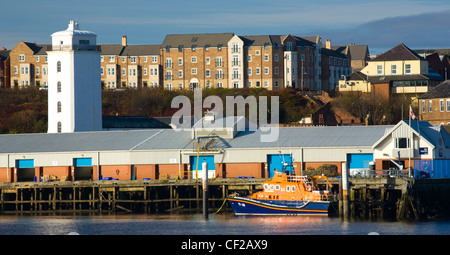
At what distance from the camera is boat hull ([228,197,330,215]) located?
54.1 m

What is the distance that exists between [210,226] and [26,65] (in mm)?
90073

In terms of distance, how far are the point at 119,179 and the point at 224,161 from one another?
28.6 ft

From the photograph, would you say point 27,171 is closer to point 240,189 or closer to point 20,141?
point 20,141

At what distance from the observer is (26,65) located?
133750mm

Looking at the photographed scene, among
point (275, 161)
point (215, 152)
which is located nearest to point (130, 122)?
point (215, 152)

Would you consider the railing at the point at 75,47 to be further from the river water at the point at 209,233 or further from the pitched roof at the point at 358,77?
the pitched roof at the point at 358,77

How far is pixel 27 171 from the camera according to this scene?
71750 millimetres

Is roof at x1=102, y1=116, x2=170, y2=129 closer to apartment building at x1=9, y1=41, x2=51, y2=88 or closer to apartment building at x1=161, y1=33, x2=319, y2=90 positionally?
apartment building at x1=161, y1=33, x2=319, y2=90

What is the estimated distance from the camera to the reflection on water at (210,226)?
4716 cm

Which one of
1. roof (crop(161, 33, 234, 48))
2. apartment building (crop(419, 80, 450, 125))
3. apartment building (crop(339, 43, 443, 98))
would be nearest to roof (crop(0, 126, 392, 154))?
apartment building (crop(419, 80, 450, 125))

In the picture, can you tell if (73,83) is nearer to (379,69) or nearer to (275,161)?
(275,161)

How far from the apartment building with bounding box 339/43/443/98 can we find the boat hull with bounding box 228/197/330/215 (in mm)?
57538

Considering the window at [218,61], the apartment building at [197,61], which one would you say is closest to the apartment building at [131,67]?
the apartment building at [197,61]
